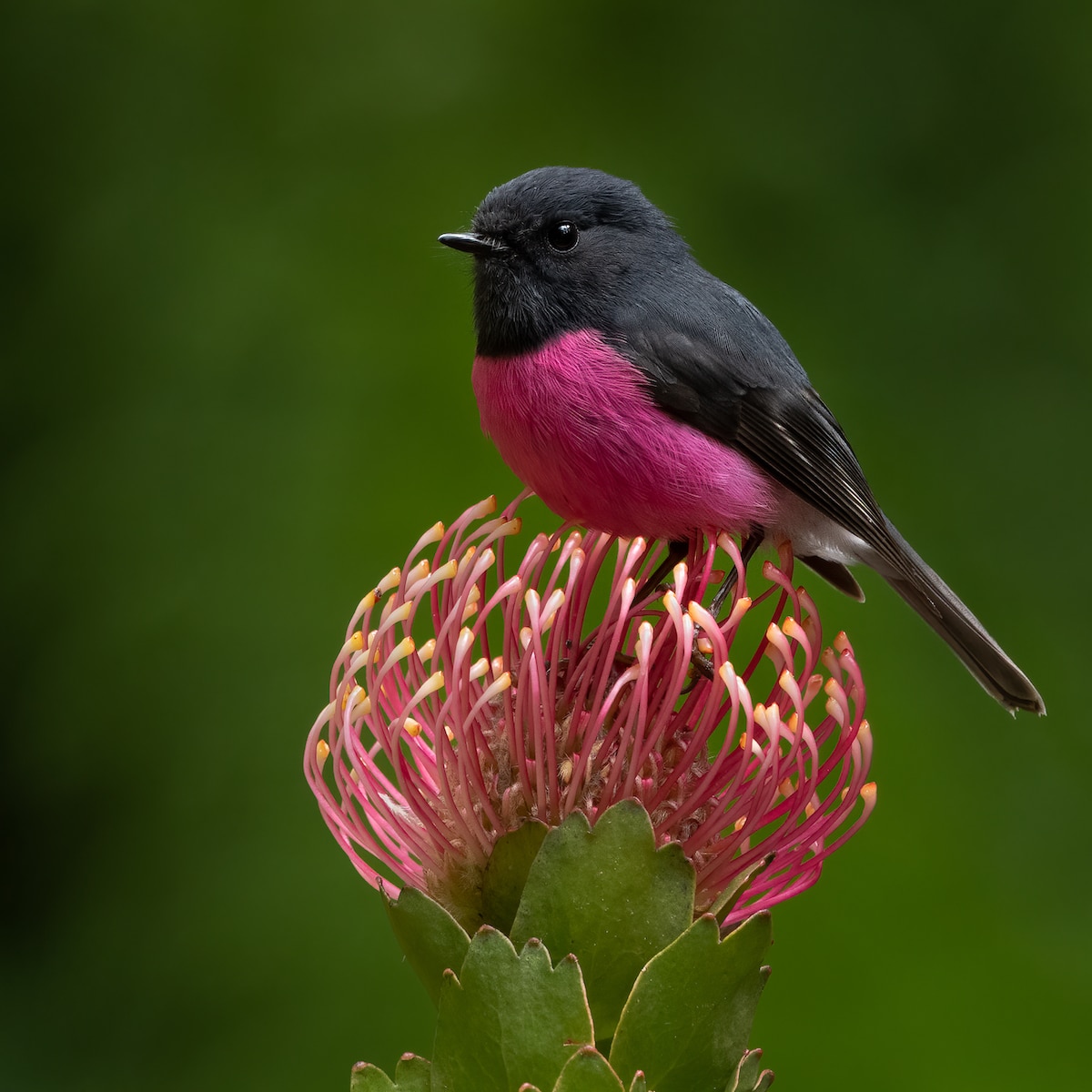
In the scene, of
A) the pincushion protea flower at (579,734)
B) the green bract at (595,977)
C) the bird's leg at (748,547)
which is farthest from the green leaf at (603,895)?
the bird's leg at (748,547)

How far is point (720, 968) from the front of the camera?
108cm

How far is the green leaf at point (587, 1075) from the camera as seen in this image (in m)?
0.99

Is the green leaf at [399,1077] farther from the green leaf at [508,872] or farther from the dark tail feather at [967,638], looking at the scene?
the dark tail feather at [967,638]

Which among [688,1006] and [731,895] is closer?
[688,1006]

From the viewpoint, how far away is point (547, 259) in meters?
1.62

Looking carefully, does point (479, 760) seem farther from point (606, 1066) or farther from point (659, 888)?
point (606, 1066)

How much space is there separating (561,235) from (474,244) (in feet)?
0.36

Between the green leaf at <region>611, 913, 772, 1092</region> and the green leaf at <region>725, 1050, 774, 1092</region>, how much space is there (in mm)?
29

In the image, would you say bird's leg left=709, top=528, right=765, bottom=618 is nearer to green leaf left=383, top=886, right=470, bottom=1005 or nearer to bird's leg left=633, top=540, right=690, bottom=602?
bird's leg left=633, top=540, right=690, bottom=602

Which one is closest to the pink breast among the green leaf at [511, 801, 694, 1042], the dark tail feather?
the dark tail feather

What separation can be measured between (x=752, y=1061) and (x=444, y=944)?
A: 285 mm

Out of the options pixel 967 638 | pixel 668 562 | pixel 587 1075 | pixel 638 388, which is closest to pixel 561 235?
pixel 638 388

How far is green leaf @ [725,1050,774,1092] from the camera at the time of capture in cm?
112

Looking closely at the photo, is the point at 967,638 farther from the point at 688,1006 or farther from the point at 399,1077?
the point at 399,1077
